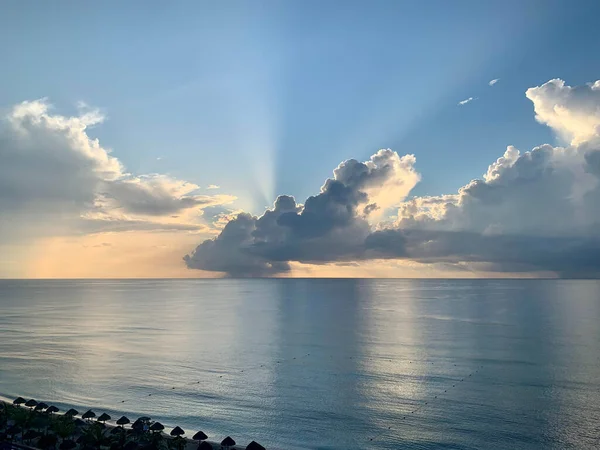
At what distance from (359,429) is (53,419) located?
26.9 metres

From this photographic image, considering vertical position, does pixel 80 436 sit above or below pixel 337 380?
above

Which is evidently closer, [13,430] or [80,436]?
[13,430]

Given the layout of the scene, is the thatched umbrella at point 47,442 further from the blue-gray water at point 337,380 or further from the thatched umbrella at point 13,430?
the blue-gray water at point 337,380

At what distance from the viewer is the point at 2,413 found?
132ft

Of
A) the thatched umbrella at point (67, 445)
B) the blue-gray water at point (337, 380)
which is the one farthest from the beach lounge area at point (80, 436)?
the blue-gray water at point (337, 380)

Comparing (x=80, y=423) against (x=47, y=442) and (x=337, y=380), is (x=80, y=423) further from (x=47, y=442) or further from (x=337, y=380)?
(x=337, y=380)

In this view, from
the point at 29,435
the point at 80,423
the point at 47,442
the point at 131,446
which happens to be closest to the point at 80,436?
the point at 47,442

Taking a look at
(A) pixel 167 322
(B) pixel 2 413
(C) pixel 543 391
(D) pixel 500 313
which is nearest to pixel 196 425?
(B) pixel 2 413

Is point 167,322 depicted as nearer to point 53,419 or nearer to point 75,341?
point 75,341

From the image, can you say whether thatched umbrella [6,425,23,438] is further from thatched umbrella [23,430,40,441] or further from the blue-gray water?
the blue-gray water

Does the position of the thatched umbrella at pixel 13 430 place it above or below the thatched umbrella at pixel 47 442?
above

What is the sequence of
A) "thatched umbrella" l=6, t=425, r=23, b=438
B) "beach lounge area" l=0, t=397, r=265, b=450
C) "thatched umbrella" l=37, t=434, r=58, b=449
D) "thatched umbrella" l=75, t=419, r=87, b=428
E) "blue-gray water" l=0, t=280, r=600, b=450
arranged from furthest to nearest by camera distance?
"blue-gray water" l=0, t=280, r=600, b=450, "thatched umbrella" l=75, t=419, r=87, b=428, "thatched umbrella" l=6, t=425, r=23, b=438, "thatched umbrella" l=37, t=434, r=58, b=449, "beach lounge area" l=0, t=397, r=265, b=450

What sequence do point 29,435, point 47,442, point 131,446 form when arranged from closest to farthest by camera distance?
point 131,446
point 47,442
point 29,435

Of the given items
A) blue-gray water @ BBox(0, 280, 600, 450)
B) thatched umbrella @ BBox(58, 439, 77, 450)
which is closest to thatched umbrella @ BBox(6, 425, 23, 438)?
thatched umbrella @ BBox(58, 439, 77, 450)
